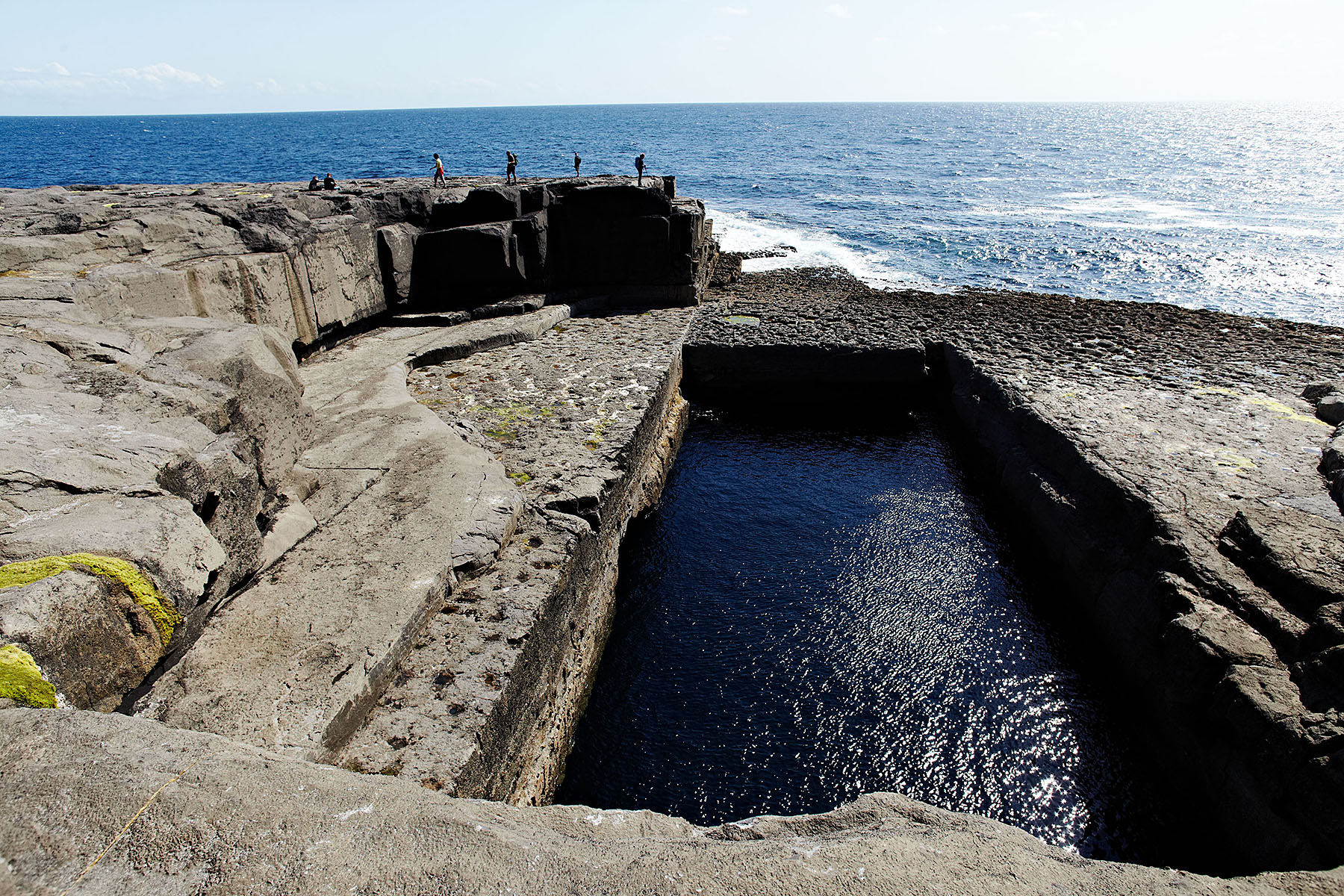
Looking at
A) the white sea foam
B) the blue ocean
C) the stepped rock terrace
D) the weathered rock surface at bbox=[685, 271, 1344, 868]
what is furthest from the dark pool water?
the blue ocean

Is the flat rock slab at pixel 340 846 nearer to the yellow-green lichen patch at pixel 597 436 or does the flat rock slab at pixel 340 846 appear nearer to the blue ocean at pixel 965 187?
the yellow-green lichen patch at pixel 597 436

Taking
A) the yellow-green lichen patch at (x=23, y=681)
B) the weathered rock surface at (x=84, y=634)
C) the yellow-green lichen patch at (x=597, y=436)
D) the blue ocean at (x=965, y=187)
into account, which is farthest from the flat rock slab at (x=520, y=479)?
the blue ocean at (x=965, y=187)

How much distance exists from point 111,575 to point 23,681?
0.55 m

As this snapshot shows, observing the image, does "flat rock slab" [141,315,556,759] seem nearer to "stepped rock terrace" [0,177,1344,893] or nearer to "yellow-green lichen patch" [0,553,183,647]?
"stepped rock terrace" [0,177,1344,893]

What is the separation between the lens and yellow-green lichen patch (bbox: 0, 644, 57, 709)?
8.68 ft

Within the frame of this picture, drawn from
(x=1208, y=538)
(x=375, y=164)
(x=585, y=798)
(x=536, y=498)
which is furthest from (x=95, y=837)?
(x=375, y=164)

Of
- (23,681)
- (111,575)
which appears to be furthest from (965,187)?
(23,681)

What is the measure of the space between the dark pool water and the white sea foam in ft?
58.9

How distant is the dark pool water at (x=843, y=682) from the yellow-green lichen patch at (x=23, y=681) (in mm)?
3995

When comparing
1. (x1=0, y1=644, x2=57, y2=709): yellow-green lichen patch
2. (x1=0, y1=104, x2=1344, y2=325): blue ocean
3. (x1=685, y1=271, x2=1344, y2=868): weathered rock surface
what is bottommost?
(x1=685, y1=271, x2=1344, y2=868): weathered rock surface

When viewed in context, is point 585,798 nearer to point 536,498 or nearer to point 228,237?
point 536,498

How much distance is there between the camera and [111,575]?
10.3 ft

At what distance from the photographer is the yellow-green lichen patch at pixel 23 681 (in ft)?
8.68

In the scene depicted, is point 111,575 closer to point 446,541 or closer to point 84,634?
point 84,634
